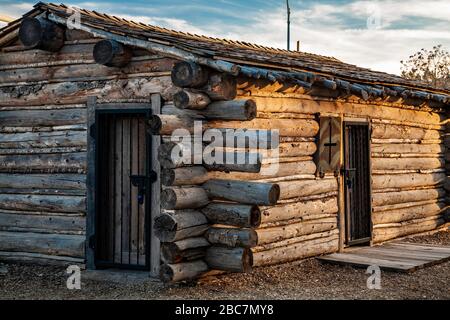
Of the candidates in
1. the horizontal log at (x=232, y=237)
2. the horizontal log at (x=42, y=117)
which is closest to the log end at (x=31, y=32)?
the horizontal log at (x=42, y=117)

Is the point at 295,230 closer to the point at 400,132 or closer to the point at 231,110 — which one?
the point at 231,110

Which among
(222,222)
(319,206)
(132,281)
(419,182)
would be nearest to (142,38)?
(222,222)

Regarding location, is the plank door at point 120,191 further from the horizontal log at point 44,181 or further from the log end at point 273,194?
the log end at point 273,194

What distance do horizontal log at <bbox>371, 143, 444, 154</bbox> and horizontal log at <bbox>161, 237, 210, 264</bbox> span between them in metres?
4.78

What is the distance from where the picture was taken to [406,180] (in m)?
12.4

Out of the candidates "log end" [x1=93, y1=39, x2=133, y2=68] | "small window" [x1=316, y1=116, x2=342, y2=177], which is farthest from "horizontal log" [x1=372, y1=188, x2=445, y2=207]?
"log end" [x1=93, y1=39, x2=133, y2=68]

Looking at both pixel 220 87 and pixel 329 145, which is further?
pixel 329 145

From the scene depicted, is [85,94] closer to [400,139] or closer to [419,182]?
[400,139]

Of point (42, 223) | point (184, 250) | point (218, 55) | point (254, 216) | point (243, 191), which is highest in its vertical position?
point (218, 55)

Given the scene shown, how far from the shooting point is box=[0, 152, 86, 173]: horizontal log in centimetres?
903

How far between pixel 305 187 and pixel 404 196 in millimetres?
3564

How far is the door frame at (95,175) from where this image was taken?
8211 millimetres

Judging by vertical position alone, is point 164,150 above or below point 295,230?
above

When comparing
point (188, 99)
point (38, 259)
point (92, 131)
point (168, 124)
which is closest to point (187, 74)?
point (188, 99)
